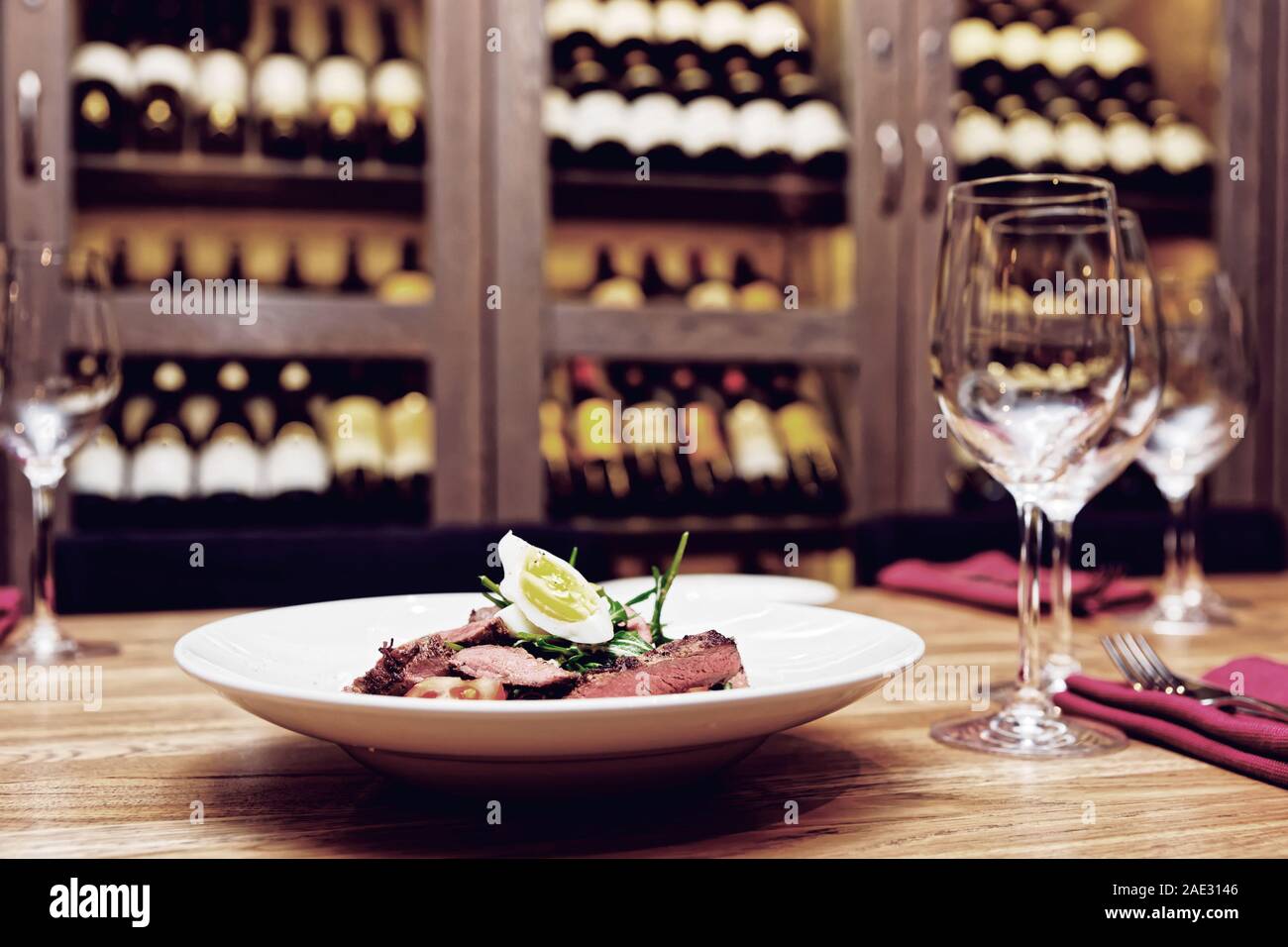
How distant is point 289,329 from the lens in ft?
6.96

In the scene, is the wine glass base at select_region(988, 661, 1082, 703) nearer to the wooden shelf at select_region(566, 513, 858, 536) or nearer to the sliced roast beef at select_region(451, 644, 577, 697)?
the sliced roast beef at select_region(451, 644, 577, 697)

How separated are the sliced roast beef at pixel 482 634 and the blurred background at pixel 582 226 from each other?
1.44m

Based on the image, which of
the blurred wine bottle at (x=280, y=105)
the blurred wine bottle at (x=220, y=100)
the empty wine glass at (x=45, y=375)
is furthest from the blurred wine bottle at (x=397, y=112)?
the empty wine glass at (x=45, y=375)

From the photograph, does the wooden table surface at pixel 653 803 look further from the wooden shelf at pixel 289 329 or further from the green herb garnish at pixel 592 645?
the wooden shelf at pixel 289 329

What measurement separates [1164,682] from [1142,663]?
0.03m

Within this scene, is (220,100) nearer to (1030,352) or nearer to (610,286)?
(610,286)

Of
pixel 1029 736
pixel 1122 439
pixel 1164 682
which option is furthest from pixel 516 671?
pixel 1122 439

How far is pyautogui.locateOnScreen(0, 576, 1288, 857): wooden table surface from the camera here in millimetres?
444

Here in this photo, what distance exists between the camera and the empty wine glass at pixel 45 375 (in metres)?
0.91

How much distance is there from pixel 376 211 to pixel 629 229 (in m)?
0.53

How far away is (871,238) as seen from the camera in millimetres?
2363
